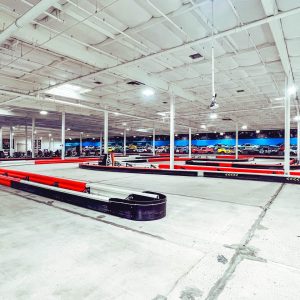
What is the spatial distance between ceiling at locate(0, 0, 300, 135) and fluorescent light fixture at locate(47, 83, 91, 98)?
0.04 meters

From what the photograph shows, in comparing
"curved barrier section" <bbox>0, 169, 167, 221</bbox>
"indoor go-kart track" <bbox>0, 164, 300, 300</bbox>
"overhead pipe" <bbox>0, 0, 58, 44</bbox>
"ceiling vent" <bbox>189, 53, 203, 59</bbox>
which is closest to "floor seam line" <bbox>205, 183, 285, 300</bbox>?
"indoor go-kart track" <bbox>0, 164, 300, 300</bbox>

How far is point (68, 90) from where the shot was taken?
1010cm

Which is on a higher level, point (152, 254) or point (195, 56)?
point (195, 56)

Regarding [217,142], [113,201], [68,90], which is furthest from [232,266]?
[217,142]

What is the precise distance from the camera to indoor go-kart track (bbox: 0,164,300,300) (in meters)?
1.73

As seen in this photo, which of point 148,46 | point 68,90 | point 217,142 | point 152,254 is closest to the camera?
point 152,254

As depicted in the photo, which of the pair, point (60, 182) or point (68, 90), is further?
point (68, 90)

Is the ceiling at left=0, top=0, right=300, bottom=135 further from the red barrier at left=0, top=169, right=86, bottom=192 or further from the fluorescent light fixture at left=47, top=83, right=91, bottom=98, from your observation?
the red barrier at left=0, top=169, right=86, bottom=192

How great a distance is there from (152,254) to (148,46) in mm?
4958

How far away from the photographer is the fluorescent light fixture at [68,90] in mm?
9570

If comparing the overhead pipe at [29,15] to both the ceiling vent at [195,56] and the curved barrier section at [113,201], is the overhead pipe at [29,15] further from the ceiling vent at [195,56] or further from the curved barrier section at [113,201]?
the ceiling vent at [195,56]

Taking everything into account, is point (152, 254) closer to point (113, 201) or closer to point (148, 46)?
point (113, 201)

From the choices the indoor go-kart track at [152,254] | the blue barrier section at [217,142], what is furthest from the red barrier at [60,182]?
the blue barrier section at [217,142]

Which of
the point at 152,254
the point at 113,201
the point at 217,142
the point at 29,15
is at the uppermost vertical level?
the point at 29,15
